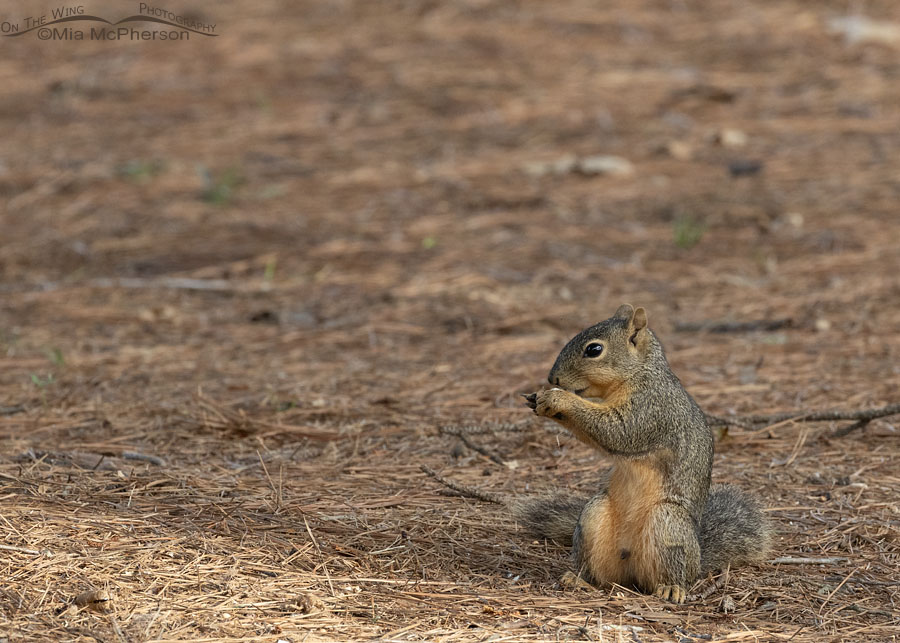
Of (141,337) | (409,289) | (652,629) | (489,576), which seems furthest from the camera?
(409,289)

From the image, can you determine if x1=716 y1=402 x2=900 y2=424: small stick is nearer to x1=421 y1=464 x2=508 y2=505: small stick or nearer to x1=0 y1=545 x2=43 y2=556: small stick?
x1=421 y1=464 x2=508 y2=505: small stick

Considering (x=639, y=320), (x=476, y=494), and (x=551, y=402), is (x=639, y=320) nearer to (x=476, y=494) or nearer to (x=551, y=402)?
(x=551, y=402)

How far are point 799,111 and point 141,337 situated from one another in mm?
5780

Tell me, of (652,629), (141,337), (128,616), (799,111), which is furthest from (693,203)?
(128,616)

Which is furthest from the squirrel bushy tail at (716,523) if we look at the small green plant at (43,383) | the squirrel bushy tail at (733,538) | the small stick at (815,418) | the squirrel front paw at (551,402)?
the small green plant at (43,383)

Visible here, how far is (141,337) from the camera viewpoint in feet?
17.5

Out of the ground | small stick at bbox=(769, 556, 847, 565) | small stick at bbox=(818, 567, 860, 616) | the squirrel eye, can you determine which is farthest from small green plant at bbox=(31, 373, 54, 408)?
small stick at bbox=(818, 567, 860, 616)

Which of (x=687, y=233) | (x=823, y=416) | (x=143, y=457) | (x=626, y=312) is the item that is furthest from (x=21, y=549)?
(x=687, y=233)

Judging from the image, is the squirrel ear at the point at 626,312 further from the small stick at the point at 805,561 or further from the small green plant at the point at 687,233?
the small green plant at the point at 687,233

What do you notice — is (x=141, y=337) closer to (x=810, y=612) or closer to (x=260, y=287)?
(x=260, y=287)

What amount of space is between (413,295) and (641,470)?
2909 mm

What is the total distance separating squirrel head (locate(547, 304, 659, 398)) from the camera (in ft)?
10.0

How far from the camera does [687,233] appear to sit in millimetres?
6492

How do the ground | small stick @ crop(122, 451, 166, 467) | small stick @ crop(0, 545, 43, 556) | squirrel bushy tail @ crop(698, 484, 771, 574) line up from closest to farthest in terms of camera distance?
small stick @ crop(0, 545, 43, 556) < the ground < squirrel bushy tail @ crop(698, 484, 771, 574) < small stick @ crop(122, 451, 166, 467)
